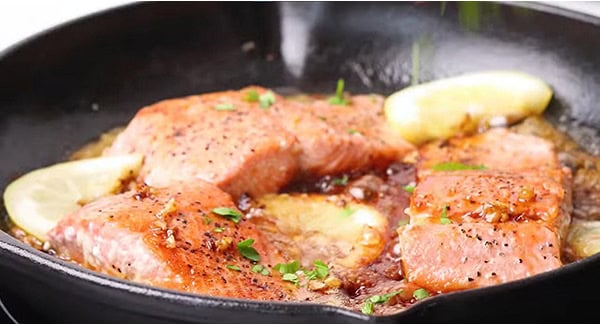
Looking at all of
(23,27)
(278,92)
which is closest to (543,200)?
(278,92)

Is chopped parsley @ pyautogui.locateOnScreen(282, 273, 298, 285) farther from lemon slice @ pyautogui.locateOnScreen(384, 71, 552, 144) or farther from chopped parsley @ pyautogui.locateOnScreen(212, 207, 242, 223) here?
lemon slice @ pyautogui.locateOnScreen(384, 71, 552, 144)

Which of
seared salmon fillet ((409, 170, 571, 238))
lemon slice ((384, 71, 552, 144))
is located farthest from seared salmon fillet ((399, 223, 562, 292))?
lemon slice ((384, 71, 552, 144))

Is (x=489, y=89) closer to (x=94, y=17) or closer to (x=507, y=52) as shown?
(x=507, y=52)

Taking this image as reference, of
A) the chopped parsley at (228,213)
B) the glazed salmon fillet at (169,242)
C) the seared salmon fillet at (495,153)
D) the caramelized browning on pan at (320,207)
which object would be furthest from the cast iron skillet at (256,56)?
the chopped parsley at (228,213)

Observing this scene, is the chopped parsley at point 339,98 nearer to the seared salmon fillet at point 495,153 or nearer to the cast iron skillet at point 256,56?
the cast iron skillet at point 256,56

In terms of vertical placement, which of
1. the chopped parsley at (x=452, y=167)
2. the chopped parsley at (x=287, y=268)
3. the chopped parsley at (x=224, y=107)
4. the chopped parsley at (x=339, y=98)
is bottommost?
the chopped parsley at (x=287, y=268)

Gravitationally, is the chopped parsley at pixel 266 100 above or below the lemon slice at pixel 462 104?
above
